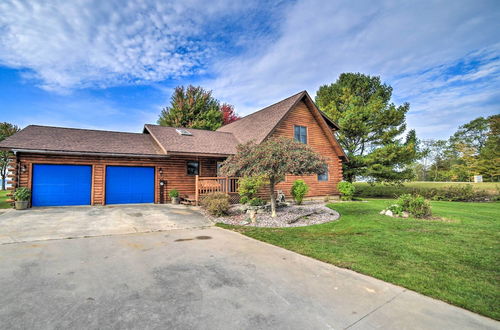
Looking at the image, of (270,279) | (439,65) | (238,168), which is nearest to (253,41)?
(238,168)

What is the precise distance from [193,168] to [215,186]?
2.52 metres

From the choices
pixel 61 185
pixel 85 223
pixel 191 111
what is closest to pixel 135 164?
pixel 61 185

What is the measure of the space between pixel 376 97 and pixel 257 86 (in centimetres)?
1264

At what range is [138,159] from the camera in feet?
40.9

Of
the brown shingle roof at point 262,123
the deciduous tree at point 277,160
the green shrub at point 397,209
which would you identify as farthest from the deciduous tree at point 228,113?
the green shrub at point 397,209

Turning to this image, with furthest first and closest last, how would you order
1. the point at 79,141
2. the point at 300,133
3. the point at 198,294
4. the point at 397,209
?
the point at 300,133 < the point at 79,141 < the point at 397,209 < the point at 198,294

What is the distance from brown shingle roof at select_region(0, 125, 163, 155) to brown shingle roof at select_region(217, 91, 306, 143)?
17.8ft

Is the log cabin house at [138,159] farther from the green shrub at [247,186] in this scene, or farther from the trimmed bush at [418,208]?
the trimmed bush at [418,208]

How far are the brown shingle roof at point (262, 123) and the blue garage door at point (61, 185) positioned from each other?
8.56 meters

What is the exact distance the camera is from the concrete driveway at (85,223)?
638 cm

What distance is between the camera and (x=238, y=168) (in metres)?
8.59

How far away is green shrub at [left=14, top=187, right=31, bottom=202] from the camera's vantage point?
32.0ft

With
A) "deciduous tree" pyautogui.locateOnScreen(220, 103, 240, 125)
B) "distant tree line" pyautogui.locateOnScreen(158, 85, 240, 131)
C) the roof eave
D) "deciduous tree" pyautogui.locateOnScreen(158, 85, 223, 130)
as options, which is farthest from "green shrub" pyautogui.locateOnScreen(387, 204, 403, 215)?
"deciduous tree" pyautogui.locateOnScreen(220, 103, 240, 125)

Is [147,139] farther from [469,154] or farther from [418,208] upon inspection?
[469,154]
